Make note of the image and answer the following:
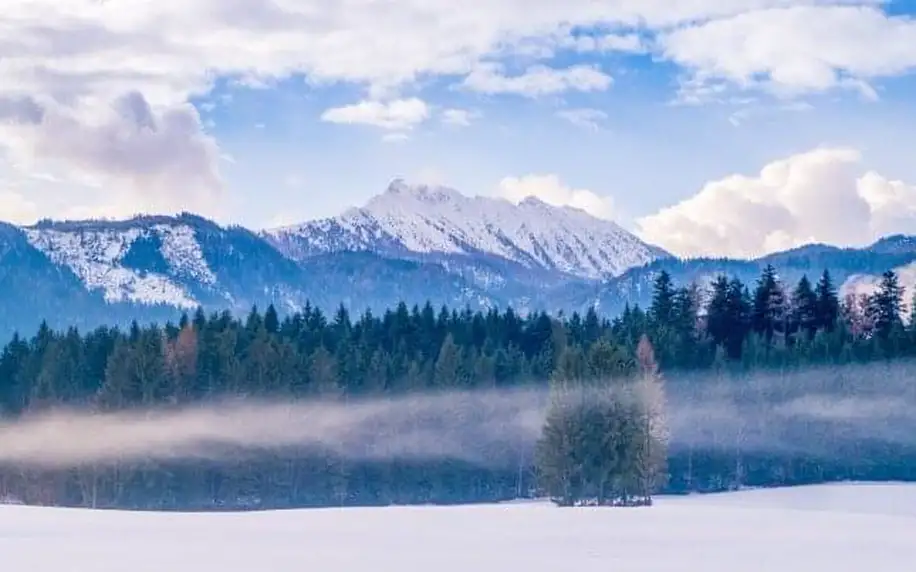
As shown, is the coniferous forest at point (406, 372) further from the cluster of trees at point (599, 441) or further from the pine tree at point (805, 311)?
the cluster of trees at point (599, 441)

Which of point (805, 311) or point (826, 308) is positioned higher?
point (826, 308)

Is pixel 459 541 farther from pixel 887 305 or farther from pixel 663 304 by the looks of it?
pixel 887 305

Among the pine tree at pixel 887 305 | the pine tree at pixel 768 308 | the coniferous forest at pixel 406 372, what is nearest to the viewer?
the coniferous forest at pixel 406 372

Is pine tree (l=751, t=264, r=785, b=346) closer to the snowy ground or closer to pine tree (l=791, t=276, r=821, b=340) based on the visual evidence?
pine tree (l=791, t=276, r=821, b=340)

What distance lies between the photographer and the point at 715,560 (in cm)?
2009

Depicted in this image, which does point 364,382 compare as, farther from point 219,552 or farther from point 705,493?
point 219,552

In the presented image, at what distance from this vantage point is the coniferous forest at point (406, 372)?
252 feet

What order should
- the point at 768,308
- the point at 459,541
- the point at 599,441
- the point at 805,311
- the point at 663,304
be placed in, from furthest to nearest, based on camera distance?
the point at 805,311 < the point at 768,308 < the point at 663,304 < the point at 599,441 < the point at 459,541

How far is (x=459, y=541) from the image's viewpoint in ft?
73.6

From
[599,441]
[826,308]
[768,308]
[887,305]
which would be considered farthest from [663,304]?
[599,441]

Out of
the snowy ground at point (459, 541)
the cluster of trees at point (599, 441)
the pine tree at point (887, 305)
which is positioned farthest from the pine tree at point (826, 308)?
the snowy ground at point (459, 541)

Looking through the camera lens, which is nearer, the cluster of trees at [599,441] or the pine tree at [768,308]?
the cluster of trees at [599,441]

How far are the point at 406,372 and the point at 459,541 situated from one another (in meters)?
63.1

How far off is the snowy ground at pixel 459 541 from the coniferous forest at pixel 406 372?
43556 millimetres
